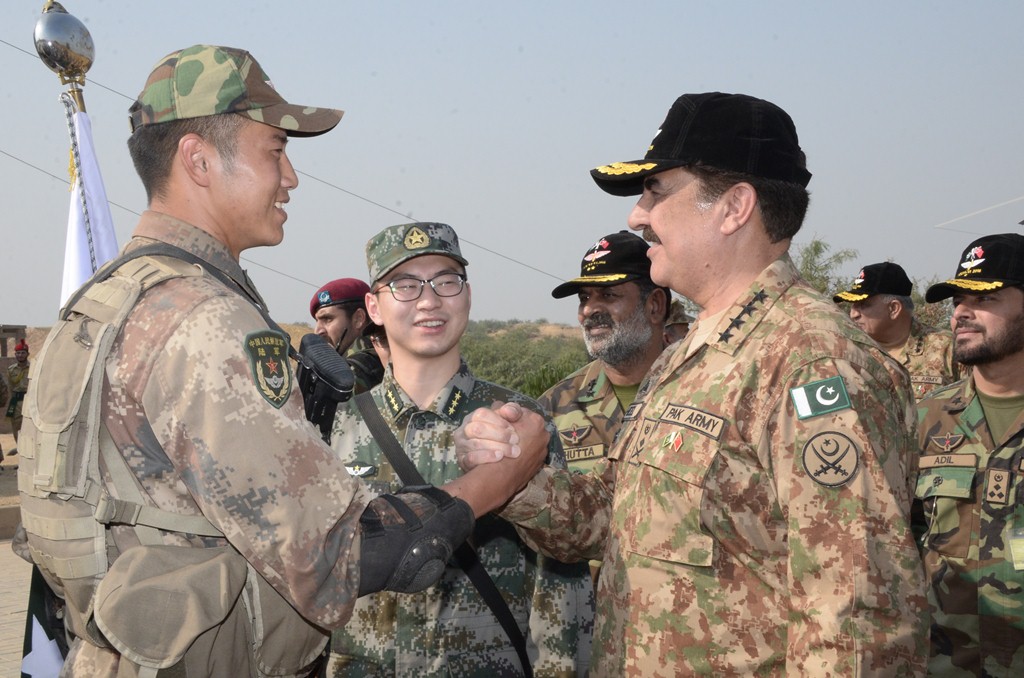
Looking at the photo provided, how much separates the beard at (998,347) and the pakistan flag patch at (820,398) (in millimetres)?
3098

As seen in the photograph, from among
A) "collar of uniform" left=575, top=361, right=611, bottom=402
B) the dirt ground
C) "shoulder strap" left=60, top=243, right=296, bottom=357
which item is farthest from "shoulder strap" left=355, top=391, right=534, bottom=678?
the dirt ground

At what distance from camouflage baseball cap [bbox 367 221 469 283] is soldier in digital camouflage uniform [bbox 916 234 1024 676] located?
2.65 metres

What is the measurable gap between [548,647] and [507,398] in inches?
37.6

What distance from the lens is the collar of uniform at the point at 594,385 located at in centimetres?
561

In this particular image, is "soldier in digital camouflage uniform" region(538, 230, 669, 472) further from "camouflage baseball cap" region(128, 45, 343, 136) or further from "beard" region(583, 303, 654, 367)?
"camouflage baseball cap" region(128, 45, 343, 136)

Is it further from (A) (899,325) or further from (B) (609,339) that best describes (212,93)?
(A) (899,325)

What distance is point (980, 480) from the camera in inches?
173

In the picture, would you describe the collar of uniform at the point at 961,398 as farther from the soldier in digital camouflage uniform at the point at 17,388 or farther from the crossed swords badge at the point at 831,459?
the soldier in digital camouflage uniform at the point at 17,388

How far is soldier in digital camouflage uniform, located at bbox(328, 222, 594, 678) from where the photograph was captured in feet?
10.3

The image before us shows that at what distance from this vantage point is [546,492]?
9.48 ft

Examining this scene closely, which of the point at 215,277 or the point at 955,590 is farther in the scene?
the point at 955,590

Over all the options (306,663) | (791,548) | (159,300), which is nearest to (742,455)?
(791,548)

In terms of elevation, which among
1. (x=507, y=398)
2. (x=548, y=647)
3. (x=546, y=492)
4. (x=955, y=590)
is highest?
(x=507, y=398)

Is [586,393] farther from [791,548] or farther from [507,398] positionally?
[791,548]
